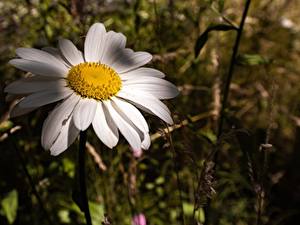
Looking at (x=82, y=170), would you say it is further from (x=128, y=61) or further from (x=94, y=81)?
(x=128, y=61)

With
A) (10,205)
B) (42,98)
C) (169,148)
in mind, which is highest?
(42,98)

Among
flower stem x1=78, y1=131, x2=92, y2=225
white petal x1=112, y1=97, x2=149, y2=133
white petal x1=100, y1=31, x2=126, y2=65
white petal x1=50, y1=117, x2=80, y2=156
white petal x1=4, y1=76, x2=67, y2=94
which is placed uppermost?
white petal x1=4, y1=76, x2=67, y2=94

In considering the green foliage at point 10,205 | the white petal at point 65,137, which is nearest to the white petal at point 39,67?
the white petal at point 65,137

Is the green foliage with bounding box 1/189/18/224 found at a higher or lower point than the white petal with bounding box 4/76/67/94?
lower

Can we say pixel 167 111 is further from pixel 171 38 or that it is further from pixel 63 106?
pixel 171 38

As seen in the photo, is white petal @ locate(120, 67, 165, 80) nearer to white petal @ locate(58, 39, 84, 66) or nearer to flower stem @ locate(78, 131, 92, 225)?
white petal @ locate(58, 39, 84, 66)

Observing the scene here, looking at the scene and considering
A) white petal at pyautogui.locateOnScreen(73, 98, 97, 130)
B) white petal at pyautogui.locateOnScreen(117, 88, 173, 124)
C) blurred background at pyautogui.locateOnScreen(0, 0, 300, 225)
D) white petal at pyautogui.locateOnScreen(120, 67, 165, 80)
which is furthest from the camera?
blurred background at pyautogui.locateOnScreen(0, 0, 300, 225)

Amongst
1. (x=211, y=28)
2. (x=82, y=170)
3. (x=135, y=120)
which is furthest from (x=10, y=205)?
(x=211, y=28)

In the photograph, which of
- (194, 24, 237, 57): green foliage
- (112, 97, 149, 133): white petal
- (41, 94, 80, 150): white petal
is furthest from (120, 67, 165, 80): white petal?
(194, 24, 237, 57): green foliage
